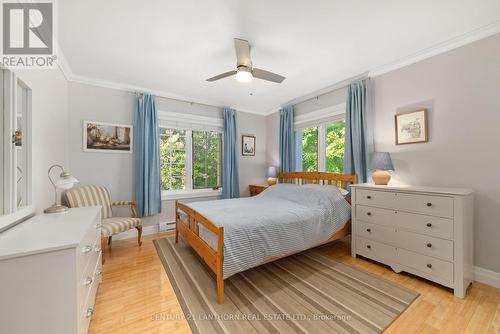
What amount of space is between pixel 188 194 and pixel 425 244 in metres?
3.75

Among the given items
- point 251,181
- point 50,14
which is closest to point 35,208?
point 50,14

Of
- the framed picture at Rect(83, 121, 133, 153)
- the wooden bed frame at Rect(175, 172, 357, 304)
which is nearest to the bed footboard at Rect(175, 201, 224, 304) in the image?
the wooden bed frame at Rect(175, 172, 357, 304)

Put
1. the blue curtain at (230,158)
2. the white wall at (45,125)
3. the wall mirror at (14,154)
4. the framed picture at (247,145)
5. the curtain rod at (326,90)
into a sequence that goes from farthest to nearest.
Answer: the framed picture at (247,145), the blue curtain at (230,158), the curtain rod at (326,90), the white wall at (45,125), the wall mirror at (14,154)

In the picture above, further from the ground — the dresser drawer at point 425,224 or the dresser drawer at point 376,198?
the dresser drawer at point 376,198

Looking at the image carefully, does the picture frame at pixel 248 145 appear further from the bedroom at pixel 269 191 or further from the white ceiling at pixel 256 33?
the white ceiling at pixel 256 33

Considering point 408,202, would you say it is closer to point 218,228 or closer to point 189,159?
point 218,228

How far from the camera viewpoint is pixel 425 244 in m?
2.16

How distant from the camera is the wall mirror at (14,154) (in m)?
1.43

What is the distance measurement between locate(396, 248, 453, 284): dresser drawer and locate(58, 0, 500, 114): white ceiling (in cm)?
241

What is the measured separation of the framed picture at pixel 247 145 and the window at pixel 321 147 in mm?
1142

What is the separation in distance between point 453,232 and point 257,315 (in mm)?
2035

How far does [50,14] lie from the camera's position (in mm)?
1910

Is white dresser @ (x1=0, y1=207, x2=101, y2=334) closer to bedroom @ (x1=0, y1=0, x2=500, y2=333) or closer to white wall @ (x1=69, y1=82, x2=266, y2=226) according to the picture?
bedroom @ (x1=0, y1=0, x2=500, y2=333)

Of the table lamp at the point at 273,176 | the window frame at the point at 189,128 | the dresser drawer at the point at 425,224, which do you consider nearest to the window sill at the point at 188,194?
the window frame at the point at 189,128
